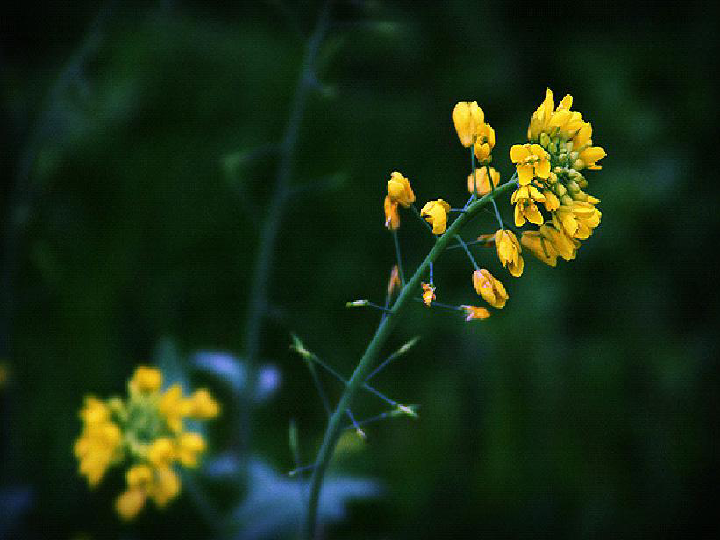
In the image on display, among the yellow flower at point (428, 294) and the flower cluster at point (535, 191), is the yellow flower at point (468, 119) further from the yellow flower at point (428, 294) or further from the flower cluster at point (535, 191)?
the yellow flower at point (428, 294)

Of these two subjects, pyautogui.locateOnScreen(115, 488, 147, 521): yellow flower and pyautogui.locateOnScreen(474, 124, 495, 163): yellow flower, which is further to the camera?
pyautogui.locateOnScreen(115, 488, 147, 521): yellow flower

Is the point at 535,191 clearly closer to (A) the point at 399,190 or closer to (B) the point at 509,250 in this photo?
(B) the point at 509,250

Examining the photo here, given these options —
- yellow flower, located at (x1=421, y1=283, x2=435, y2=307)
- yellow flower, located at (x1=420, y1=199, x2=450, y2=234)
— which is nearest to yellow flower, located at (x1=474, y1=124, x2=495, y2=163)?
yellow flower, located at (x1=420, y1=199, x2=450, y2=234)

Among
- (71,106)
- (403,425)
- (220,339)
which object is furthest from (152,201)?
(403,425)

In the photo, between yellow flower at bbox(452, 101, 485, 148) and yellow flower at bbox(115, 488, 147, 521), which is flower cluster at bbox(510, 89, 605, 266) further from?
yellow flower at bbox(115, 488, 147, 521)

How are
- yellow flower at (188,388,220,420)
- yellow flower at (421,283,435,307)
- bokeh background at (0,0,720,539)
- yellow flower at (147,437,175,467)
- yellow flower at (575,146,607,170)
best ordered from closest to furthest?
yellow flower at (421,283,435,307), yellow flower at (575,146,607,170), yellow flower at (147,437,175,467), yellow flower at (188,388,220,420), bokeh background at (0,0,720,539)

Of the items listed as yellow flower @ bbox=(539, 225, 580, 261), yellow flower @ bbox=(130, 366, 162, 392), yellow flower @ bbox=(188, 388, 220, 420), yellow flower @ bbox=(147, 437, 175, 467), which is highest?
yellow flower @ bbox=(130, 366, 162, 392)

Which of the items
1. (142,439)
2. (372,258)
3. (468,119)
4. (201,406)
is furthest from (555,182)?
(372,258)
